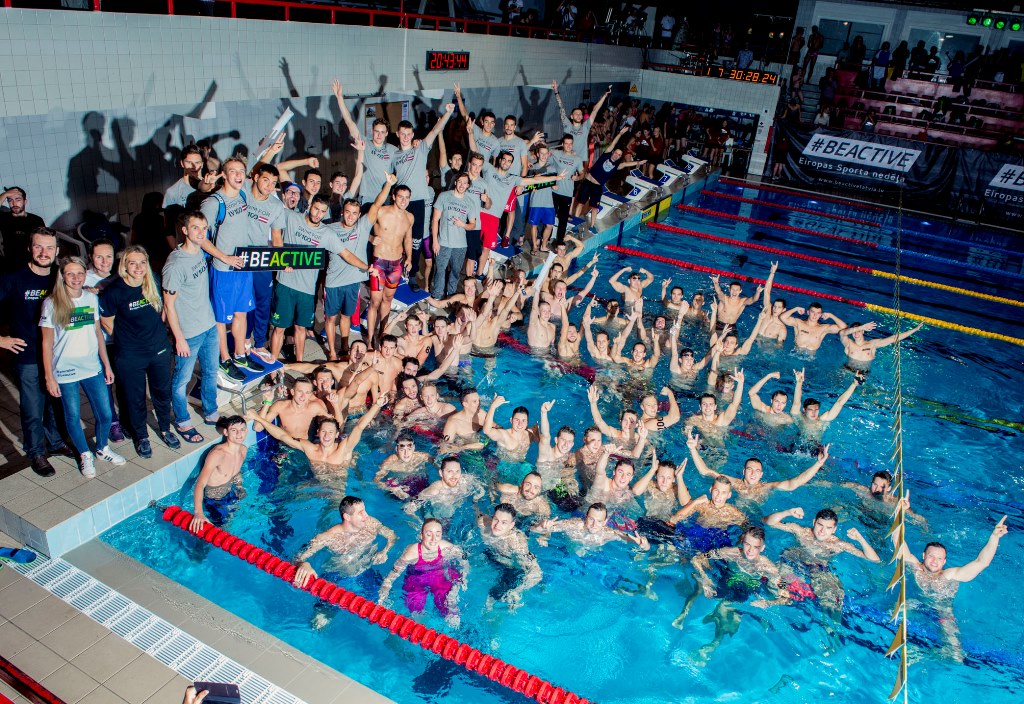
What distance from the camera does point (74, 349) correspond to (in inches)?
175

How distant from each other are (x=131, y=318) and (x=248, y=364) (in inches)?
60.5

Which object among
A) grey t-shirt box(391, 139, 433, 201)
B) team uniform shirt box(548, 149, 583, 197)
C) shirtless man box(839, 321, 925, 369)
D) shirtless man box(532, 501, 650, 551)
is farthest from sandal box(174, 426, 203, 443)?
shirtless man box(839, 321, 925, 369)

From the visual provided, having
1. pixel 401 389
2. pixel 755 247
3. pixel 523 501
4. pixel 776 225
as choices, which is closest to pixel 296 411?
pixel 401 389

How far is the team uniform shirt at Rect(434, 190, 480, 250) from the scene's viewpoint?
25.5 feet

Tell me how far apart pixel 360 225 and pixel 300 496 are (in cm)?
234

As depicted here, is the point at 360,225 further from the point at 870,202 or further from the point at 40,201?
the point at 870,202

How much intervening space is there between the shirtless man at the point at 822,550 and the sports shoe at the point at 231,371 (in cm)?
426

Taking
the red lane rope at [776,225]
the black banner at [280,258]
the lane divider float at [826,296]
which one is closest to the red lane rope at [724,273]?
the lane divider float at [826,296]

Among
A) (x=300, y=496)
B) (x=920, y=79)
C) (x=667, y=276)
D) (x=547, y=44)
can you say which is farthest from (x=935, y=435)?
(x=920, y=79)

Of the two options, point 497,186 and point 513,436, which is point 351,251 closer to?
point 513,436

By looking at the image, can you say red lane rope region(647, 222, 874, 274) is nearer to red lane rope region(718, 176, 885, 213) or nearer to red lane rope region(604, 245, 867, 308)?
red lane rope region(604, 245, 867, 308)

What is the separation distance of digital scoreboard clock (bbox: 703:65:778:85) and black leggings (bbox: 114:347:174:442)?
17.4 metres

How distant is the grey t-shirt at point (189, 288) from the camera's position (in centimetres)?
476

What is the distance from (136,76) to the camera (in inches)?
266
